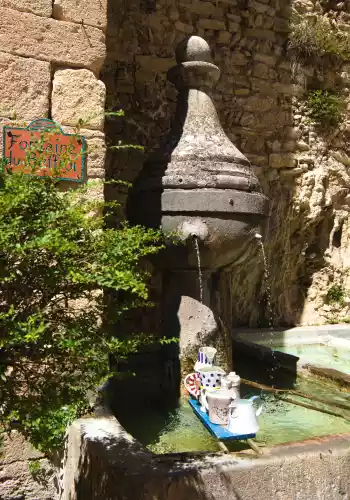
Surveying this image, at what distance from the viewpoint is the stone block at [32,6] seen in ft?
7.24

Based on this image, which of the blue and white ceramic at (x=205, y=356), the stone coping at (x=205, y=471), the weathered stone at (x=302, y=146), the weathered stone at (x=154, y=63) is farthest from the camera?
the weathered stone at (x=302, y=146)

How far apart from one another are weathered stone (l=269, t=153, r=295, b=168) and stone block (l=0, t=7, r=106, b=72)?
3218 mm

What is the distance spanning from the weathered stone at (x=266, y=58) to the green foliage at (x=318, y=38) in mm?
266

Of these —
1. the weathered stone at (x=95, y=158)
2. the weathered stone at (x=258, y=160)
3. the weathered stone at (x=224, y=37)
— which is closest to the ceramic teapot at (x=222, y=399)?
the weathered stone at (x=95, y=158)

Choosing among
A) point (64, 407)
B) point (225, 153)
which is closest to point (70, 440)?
point (64, 407)

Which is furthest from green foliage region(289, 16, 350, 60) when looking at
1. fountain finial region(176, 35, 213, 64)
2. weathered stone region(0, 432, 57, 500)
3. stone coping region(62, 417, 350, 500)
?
weathered stone region(0, 432, 57, 500)

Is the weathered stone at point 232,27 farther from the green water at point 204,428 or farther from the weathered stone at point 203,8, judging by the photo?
the green water at point 204,428

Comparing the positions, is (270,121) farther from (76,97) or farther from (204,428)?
(204,428)

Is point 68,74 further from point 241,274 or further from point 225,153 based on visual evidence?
point 241,274

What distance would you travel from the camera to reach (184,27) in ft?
16.3

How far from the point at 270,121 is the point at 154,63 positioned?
1.49m

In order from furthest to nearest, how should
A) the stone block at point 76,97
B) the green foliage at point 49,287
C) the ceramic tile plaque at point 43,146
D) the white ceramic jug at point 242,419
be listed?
the stone block at point 76,97 → the ceramic tile plaque at point 43,146 → the white ceramic jug at point 242,419 → the green foliage at point 49,287

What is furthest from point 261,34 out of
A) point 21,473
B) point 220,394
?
point 21,473

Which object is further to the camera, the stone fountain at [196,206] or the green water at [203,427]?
the stone fountain at [196,206]
